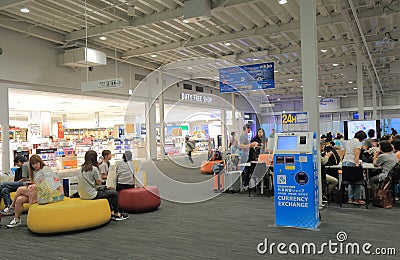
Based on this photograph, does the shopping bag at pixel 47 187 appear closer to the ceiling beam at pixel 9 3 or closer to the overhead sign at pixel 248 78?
the ceiling beam at pixel 9 3

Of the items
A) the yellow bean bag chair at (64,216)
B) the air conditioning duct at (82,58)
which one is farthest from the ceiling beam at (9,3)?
the yellow bean bag chair at (64,216)

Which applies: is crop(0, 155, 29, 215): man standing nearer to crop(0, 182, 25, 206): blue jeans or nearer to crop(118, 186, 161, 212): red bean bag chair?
crop(0, 182, 25, 206): blue jeans

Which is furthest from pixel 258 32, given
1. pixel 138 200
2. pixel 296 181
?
pixel 296 181

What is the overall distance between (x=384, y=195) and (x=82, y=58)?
28.1 feet

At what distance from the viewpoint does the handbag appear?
18.9 ft

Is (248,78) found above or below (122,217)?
above

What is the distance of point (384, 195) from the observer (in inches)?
227

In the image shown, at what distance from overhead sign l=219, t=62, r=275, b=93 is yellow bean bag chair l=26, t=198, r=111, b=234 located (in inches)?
305

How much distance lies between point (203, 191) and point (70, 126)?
60.8ft

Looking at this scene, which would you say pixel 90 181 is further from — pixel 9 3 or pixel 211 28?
pixel 211 28

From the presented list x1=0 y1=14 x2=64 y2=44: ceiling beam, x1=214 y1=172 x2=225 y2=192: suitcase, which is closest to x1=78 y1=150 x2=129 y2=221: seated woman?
x1=214 y1=172 x2=225 y2=192: suitcase

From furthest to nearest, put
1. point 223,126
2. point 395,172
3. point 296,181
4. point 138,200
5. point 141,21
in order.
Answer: point 223,126, point 141,21, point 395,172, point 138,200, point 296,181

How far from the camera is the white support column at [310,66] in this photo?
5.77 m

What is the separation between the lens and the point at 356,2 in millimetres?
8617
